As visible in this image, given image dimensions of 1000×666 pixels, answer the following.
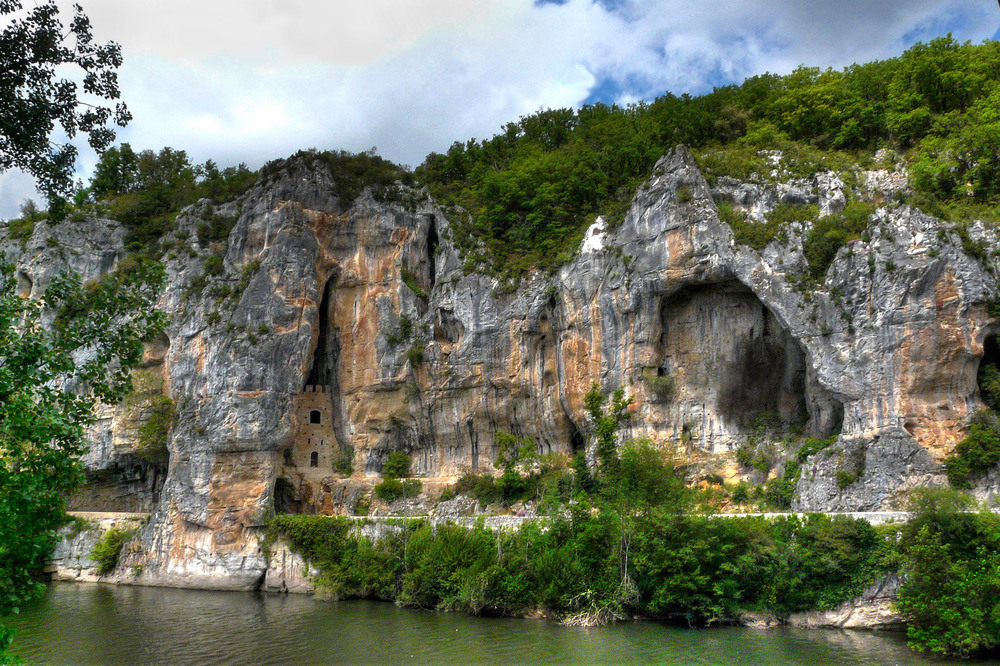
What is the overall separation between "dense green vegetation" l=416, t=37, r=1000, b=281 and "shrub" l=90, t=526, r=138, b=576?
22739 mm

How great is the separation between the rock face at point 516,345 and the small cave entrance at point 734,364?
94 millimetres

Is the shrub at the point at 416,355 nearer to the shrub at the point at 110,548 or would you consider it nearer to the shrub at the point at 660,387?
the shrub at the point at 660,387

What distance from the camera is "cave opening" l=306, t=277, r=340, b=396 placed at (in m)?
42.0

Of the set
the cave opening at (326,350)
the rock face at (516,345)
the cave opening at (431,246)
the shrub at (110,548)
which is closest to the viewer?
the rock face at (516,345)

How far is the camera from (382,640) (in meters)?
20.5

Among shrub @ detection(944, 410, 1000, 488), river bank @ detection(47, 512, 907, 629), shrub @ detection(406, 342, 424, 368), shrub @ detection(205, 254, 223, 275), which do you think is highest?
shrub @ detection(205, 254, 223, 275)

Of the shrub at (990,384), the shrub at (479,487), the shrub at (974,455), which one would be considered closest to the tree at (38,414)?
the shrub at (974,455)

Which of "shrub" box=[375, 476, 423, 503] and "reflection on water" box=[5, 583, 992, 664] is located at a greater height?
"shrub" box=[375, 476, 423, 503]

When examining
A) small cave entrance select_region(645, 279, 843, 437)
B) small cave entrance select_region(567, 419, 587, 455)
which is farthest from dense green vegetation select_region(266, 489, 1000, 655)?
small cave entrance select_region(567, 419, 587, 455)

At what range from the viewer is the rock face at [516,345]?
25.2m

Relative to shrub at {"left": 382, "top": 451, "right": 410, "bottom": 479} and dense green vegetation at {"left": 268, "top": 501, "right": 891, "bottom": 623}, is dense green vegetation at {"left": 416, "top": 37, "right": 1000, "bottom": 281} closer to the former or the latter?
shrub at {"left": 382, "top": 451, "right": 410, "bottom": 479}

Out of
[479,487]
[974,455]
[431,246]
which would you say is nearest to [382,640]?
[479,487]

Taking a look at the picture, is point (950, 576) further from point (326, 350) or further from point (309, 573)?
point (326, 350)

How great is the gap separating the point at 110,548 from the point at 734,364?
31.2 m
